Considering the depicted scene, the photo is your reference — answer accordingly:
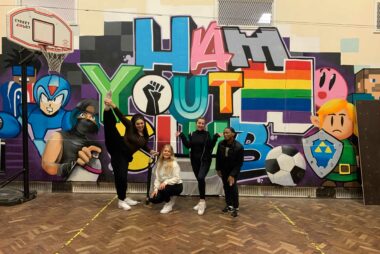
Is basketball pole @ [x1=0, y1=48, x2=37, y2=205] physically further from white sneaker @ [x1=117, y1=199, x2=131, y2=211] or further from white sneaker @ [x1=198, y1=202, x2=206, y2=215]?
white sneaker @ [x1=198, y1=202, x2=206, y2=215]

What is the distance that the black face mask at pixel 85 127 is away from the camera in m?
6.50

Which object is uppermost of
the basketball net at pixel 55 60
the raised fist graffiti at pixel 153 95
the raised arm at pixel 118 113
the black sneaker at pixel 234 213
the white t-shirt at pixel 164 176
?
the basketball net at pixel 55 60

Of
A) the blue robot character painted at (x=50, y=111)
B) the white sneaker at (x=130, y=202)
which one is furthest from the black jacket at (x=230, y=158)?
the blue robot character painted at (x=50, y=111)

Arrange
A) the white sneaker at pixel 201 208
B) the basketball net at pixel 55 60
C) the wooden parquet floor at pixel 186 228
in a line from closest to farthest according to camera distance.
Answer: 1. the wooden parquet floor at pixel 186 228
2. the white sneaker at pixel 201 208
3. the basketball net at pixel 55 60

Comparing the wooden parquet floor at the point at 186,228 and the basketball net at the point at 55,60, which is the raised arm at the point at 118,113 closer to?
the wooden parquet floor at the point at 186,228

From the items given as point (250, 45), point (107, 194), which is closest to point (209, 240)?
point (107, 194)

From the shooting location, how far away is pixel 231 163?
5.05 meters

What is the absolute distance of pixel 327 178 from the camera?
20.9 feet

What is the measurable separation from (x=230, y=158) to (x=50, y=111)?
12.6 feet

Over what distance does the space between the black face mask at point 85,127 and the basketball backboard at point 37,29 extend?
4.62ft

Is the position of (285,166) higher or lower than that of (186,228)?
higher

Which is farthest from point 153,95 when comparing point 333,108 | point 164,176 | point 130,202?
point 333,108

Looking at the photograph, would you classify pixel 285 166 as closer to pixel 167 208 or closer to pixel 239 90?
pixel 239 90

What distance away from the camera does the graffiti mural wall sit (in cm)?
639
